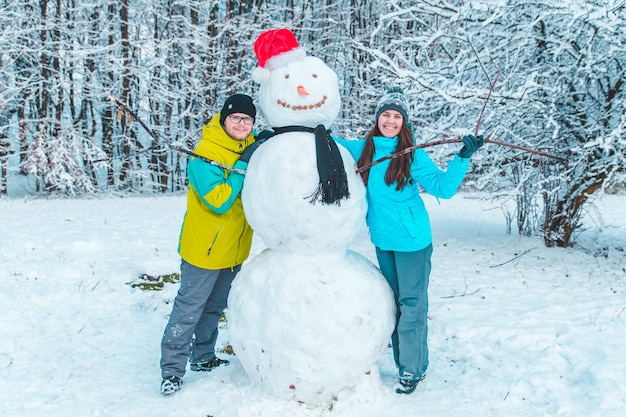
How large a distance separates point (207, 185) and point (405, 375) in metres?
1.57

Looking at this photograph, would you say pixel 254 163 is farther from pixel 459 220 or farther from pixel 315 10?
pixel 315 10

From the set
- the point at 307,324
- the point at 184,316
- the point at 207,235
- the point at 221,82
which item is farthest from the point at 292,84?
the point at 221,82

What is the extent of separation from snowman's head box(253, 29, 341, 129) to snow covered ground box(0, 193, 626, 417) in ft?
4.88

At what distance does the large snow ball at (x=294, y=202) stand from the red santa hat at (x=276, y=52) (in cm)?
36

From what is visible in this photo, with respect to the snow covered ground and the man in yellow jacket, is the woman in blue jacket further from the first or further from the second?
the man in yellow jacket

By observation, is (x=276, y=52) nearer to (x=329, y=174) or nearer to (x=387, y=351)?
(x=329, y=174)

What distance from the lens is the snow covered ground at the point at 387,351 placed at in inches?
109

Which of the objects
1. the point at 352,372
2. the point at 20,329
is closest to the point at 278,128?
the point at 352,372

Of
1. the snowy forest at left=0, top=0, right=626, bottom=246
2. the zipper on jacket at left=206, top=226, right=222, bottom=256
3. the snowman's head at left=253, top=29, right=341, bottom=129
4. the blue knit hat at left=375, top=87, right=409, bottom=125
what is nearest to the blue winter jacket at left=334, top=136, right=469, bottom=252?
the blue knit hat at left=375, top=87, right=409, bottom=125

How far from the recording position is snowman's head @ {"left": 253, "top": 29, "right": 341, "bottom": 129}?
8.35 feet

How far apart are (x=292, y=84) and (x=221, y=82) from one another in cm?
1140

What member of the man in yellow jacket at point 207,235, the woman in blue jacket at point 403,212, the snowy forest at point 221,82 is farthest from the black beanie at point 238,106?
the snowy forest at point 221,82

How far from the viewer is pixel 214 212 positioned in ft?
9.46

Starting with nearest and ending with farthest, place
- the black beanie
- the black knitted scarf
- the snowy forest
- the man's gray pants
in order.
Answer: the black knitted scarf, the black beanie, the man's gray pants, the snowy forest
